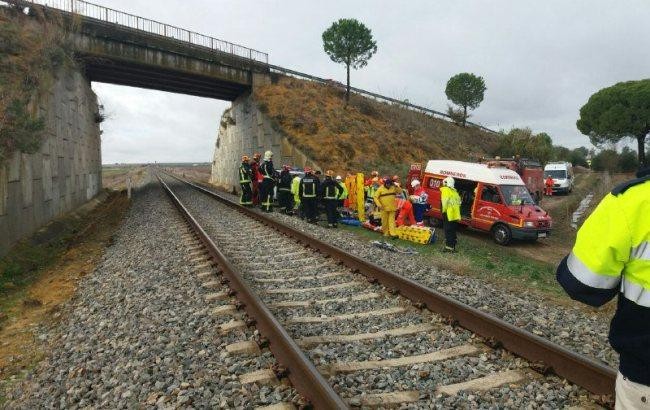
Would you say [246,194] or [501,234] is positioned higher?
[246,194]

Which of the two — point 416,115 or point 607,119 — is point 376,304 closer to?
point 416,115

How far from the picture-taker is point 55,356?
4.49 meters

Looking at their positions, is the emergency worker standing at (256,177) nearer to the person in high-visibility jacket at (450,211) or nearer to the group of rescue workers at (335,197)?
the group of rescue workers at (335,197)

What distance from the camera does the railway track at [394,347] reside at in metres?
3.44

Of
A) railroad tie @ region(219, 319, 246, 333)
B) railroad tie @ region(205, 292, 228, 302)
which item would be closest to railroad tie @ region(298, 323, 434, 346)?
railroad tie @ region(219, 319, 246, 333)

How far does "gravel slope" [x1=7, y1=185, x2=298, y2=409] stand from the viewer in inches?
138

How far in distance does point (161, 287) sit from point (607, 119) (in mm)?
53256

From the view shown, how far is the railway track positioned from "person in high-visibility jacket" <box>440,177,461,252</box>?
13.6 feet

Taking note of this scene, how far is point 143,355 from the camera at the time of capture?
13.9 feet

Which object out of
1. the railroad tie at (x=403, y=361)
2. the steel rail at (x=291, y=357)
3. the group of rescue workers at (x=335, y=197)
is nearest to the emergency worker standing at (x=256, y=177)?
the group of rescue workers at (x=335, y=197)

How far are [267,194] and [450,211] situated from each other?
7.63 m

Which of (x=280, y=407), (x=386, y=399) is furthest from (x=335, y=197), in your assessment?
(x=280, y=407)

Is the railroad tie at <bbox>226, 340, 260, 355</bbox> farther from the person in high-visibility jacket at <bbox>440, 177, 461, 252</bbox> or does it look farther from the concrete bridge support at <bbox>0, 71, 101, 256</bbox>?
the concrete bridge support at <bbox>0, 71, 101, 256</bbox>

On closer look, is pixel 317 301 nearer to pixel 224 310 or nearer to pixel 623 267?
pixel 224 310
